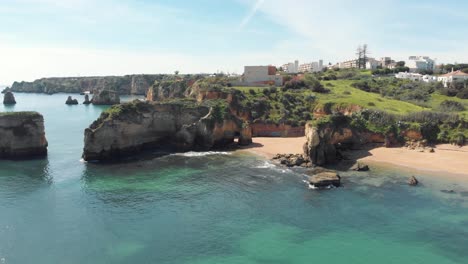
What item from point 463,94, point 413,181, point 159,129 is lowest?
point 413,181

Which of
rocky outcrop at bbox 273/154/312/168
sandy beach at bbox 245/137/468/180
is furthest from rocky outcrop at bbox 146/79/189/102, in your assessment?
rocky outcrop at bbox 273/154/312/168

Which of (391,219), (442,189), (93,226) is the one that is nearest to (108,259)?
(93,226)

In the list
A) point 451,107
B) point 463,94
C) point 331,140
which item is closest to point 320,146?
point 331,140

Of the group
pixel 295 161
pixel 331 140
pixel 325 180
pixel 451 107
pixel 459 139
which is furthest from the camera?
pixel 451 107

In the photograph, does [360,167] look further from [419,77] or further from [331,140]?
[419,77]

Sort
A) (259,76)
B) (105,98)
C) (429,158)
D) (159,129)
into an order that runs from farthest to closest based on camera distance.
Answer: (105,98) → (259,76) → (159,129) → (429,158)

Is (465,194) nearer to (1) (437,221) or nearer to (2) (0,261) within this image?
(1) (437,221)
